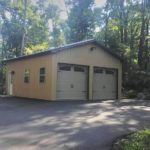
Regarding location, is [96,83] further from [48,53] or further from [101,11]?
[101,11]

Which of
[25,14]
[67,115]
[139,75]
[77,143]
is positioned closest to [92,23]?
[25,14]

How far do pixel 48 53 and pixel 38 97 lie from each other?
336 centimetres

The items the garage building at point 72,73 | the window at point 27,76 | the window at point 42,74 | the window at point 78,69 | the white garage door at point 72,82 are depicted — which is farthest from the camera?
the window at point 27,76

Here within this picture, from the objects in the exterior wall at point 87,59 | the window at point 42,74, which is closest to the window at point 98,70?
the exterior wall at point 87,59

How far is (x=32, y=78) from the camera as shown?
870 inches

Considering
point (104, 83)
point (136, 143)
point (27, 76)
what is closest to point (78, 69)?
point (104, 83)

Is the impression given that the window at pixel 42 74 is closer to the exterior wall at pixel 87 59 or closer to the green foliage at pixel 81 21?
the exterior wall at pixel 87 59

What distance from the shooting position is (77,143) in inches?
311

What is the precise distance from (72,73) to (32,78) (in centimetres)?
334

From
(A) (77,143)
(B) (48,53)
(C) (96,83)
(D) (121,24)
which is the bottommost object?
(A) (77,143)

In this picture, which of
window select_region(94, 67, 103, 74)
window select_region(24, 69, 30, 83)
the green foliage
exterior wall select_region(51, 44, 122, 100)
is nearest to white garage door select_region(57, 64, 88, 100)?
exterior wall select_region(51, 44, 122, 100)

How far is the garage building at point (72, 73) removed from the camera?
19625mm

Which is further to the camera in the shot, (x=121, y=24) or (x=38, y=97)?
(x=121, y=24)

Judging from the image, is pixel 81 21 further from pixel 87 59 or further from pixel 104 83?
pixel 87 59
